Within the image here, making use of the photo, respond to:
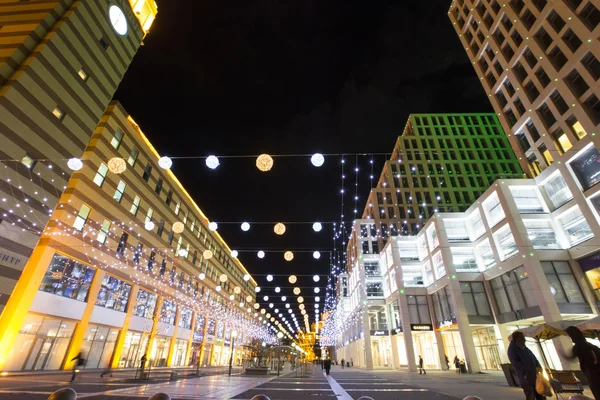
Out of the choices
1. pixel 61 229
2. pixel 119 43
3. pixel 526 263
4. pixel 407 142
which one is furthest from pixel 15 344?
pixel 407 142

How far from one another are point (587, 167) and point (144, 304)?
3725 centimetres

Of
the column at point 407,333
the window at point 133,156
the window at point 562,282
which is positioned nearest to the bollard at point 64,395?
the window at point 133,156

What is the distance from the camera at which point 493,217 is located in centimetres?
2533

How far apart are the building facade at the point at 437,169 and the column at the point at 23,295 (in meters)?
38.0

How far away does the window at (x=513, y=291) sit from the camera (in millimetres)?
21216

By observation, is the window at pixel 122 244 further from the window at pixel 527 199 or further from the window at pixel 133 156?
the window at pixel 527 199

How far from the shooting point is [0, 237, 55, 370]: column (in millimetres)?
15289

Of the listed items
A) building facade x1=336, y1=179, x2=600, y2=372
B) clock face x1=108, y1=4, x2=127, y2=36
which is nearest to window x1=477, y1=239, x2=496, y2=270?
building facade x1=336, y1=179, x2=600, y2=372

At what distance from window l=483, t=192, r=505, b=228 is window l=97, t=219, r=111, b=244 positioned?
1258 inches

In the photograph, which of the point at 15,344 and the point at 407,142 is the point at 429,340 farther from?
the point at 15,344

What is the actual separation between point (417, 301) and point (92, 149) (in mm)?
34812

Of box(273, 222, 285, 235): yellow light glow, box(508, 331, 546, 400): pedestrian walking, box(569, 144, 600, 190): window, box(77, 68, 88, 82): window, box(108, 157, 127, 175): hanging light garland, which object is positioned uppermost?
box(77, 68, 88, 82): window

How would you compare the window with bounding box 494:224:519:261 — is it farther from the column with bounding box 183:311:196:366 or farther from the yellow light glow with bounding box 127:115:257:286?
the column with bounding box 183:311:196:366

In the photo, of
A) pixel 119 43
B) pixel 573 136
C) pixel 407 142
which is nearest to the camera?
pixel 573 136
